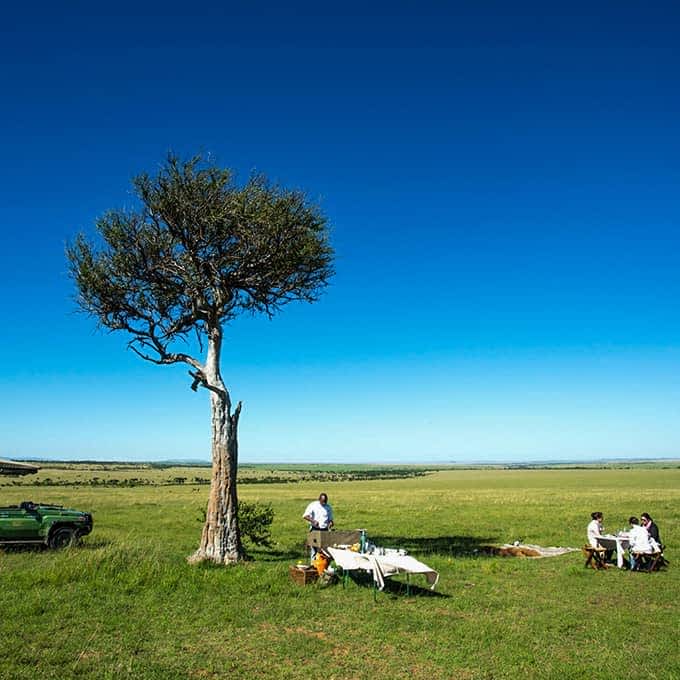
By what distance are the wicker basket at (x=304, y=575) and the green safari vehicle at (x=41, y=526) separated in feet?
29.2

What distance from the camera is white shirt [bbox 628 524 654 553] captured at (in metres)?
17.0

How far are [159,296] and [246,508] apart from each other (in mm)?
8004

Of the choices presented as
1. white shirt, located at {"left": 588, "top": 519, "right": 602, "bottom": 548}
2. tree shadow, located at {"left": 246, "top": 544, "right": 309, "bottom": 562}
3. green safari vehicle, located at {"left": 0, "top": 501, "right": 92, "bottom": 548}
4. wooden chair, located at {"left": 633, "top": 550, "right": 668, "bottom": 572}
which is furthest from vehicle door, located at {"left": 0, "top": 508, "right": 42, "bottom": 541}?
wooden chair, located at {"left": 633, "top": 550, "right": 668, "bottom": 572}

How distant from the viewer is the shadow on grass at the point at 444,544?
70.7 ft

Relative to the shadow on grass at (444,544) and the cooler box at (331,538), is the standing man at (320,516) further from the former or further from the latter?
the shadow on grass at (444,544)

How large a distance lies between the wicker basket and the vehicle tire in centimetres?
921

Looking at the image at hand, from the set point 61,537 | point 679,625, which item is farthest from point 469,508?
point 679,625

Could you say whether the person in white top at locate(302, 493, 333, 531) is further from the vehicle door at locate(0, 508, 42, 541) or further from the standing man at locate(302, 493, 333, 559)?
the vehicle door at locate(0, 508, 42, 541)

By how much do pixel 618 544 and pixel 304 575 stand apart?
9.70 meters

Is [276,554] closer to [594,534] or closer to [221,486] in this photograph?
[221,486]

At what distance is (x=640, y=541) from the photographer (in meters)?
17.1

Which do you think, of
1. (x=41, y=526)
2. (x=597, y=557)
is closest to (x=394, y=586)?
(x=597, y=557)

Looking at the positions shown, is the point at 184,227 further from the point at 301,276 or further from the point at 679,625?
the point at 679,625

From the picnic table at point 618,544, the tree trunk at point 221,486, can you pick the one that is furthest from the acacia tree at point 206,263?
the picnic table at point 618,544
